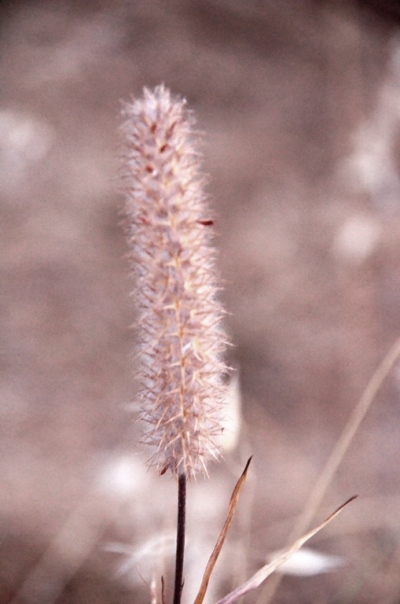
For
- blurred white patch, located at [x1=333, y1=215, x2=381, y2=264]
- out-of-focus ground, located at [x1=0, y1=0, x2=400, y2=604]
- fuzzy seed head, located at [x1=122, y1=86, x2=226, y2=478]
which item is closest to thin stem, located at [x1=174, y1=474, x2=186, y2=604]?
fuzzy seed head, located at [x1=122, y1=86, x2=226, y2=478]

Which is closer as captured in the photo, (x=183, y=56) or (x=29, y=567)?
(x=29, y=567)

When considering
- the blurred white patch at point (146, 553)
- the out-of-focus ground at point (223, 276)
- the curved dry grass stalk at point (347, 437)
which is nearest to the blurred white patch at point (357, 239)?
the out-of-focus ground at point (223, 276)

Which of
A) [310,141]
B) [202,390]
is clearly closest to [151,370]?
[202,390]

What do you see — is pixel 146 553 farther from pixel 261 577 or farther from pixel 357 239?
pixel 357 239

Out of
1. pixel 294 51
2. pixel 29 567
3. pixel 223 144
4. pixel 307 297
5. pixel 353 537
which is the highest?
pixel 294 51

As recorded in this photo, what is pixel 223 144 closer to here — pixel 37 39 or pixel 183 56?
pixel 183 56

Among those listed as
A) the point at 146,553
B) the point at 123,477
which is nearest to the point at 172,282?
the point at 146,553
